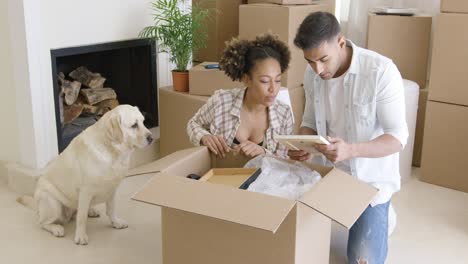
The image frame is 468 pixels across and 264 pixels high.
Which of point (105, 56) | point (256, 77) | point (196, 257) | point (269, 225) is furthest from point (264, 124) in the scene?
point (105, 56)

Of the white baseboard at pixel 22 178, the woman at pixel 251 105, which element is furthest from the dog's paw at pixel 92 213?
the woman at pixel 251 105

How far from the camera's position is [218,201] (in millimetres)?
1412

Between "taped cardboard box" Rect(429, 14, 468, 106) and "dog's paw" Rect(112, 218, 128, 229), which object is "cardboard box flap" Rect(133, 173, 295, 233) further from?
"taped cardboard box" Rect(429, 14, 468, 106)

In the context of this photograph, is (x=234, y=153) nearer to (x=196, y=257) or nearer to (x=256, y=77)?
(x=256, y=77)

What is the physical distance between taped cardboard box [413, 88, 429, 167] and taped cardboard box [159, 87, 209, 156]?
4.08 ft

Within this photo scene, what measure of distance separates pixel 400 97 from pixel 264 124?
1.64 ft

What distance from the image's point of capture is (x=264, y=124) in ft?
6.86

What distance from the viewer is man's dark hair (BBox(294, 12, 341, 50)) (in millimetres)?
1789

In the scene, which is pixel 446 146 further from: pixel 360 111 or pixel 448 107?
pixel 360 111

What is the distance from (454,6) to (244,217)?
6.57 ft

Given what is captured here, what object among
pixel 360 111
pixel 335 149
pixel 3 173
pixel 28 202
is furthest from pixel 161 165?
pixel 3 173

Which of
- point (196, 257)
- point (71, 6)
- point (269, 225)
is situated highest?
point (71, 6)

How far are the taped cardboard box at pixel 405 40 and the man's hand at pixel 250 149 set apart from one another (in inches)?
60.5

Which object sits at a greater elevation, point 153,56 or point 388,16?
point 388,16
